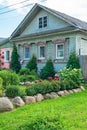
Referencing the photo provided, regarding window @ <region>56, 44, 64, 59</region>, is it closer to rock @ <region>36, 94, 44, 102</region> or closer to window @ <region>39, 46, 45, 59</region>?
window @ <region>39, 46, 45, 59</region>

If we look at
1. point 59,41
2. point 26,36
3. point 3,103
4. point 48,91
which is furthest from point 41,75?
point 3,103

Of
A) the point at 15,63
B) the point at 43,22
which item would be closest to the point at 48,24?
the point at 43,22

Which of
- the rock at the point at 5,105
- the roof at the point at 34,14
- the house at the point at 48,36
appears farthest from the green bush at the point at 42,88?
the roof at the point at 34,14

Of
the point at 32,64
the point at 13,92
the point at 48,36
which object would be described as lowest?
the point at 13,92

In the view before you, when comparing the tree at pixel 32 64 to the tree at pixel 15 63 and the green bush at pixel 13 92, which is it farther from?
the green bush at pixel 13 92

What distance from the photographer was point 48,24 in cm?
2353

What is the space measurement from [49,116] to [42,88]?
570 centimetres

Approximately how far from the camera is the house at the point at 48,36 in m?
21.1

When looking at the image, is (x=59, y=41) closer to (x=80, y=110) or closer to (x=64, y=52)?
(x=64, y=52)

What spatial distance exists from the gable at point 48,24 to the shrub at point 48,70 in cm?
303

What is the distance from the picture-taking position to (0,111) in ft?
30.9

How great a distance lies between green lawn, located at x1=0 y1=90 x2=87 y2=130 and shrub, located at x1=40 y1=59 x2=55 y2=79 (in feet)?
33.0

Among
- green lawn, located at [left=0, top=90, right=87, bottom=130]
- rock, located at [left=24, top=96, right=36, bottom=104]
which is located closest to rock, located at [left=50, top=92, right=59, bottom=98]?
green lawn, located at [left=0, top=90, right=87, bottom=130]

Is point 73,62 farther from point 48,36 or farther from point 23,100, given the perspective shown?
point 23,100
